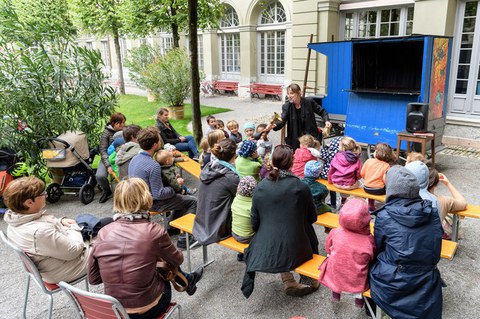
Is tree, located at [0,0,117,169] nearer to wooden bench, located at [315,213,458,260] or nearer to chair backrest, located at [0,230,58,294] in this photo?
chair backrest, located at [0,230,58,294]

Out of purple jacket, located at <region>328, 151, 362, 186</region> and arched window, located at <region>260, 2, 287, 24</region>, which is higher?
arched window, located at <region>260, 2, 287, 24</region>

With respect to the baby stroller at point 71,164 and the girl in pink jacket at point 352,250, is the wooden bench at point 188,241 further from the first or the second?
the baby stroller at point 71,164

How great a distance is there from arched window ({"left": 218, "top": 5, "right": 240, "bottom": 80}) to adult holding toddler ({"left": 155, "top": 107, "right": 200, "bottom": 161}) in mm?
13831

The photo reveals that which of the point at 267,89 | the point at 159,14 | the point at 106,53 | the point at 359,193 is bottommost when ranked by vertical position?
the point at 359,193

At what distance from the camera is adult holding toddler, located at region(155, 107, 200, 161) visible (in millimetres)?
6609

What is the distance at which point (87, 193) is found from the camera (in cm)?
607

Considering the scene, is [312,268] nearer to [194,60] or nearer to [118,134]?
[118,134]

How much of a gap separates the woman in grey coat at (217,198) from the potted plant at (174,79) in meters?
9.87

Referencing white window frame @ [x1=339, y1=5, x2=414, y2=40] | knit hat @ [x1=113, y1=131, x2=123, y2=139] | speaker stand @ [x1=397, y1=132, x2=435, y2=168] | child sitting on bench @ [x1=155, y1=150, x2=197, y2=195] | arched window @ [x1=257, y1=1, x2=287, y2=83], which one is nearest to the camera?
child sitting on bench @ [x1=155, y1=150, x2=197, y2=195]

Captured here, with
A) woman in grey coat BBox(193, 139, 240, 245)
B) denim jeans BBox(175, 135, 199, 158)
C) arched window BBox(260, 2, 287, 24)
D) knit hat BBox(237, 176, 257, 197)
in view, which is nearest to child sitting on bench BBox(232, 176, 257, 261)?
knit hat BBox(237, 176, 257, 197)

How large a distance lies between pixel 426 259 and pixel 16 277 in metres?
3.98

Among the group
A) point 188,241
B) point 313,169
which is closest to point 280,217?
point 313,169

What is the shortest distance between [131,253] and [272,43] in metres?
17.2

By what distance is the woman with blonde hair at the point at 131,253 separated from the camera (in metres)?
2.43
